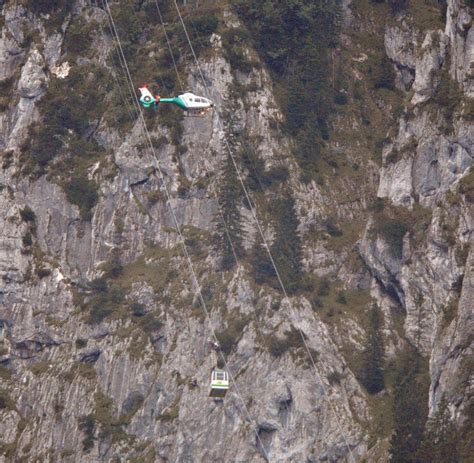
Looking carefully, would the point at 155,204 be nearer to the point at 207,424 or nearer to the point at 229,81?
the point at 229,81

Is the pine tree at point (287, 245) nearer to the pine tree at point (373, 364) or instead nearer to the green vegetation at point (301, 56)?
the green vegetation at point (301, 56)

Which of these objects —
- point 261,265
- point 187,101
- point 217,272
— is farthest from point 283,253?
point 187,101

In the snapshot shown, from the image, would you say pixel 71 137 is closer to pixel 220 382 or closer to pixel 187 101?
pixel 187 101

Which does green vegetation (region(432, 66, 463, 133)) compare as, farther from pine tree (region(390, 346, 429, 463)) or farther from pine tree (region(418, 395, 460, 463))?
pine tree (region(418, 395, 460, 463))

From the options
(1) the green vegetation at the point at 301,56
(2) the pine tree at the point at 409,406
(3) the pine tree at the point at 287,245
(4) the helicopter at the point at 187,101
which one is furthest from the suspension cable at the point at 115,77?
(2) the pine tree at the point at 409,406

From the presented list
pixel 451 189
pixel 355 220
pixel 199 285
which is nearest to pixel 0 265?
pixel 199 285

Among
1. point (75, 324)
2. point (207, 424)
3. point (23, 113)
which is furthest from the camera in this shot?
point (23, 113)

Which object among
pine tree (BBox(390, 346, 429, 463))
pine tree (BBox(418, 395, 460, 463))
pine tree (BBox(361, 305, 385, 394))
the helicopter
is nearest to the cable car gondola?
pine tree (BBox(361, 305, 385, 394))
